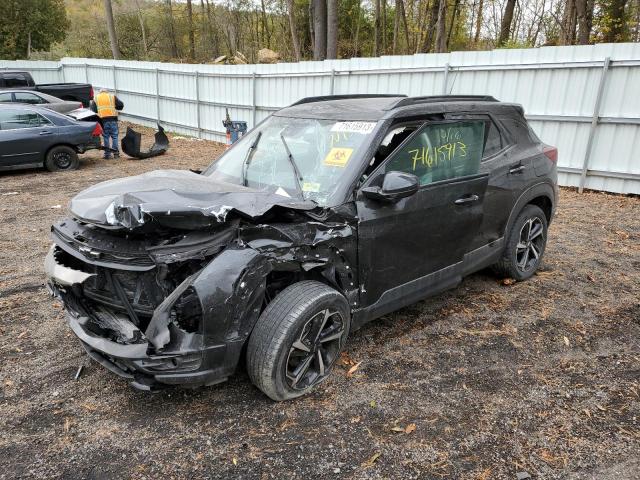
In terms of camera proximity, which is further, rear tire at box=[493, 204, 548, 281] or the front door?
rear tire at box=[493, 204, 548, 281]

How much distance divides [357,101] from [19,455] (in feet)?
11.0

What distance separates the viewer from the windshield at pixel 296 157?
327 cm

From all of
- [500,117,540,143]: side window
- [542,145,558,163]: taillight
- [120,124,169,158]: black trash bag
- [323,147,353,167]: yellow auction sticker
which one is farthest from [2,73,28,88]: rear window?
[542,145,558,163]: taillight

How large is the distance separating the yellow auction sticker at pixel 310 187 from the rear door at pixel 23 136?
30.3 feet

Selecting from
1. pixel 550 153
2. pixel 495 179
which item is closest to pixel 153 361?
pixel 495 179

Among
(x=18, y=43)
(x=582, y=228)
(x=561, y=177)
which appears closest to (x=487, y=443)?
(x=582, y=228)

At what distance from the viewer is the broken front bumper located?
247 cm

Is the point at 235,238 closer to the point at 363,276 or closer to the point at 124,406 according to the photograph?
the point at 363,276

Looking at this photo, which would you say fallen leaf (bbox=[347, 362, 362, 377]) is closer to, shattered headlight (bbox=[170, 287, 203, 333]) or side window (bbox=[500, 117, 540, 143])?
shattered headlight (bbox=[170, 287, 203, 333])

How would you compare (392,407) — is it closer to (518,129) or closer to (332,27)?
(518,129)

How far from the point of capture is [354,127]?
11.3 ft

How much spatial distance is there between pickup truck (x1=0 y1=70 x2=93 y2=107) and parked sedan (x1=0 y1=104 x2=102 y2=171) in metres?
6.02

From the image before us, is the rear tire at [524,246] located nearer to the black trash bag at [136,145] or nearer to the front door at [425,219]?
the front door at [425,219]

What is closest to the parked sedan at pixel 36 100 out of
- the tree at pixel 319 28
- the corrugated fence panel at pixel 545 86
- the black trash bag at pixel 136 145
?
the black trash bag at pixel 136 145
